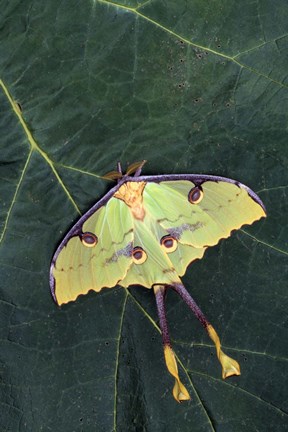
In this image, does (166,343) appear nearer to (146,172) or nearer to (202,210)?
(202,210)

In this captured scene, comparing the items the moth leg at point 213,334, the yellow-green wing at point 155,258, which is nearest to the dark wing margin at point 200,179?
the yellow-green wing at point 155,258

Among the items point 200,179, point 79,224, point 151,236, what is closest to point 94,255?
point 79,224

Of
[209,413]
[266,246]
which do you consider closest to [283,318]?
[266,246]

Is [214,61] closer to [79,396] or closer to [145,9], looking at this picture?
[145,9]

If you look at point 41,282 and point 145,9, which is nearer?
point 145,9

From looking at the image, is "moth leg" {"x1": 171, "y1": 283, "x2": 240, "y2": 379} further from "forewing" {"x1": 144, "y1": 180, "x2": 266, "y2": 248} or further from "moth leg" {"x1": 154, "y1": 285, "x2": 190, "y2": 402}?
"forewing" {"x1": 144, "y1": 180, "x2": 266, "y2": 248}

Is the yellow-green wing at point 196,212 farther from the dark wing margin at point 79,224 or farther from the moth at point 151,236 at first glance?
the dark wing margin at point 79,224

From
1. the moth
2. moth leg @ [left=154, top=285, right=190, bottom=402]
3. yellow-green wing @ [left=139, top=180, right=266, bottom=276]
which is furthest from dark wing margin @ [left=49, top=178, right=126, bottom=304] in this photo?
moth leg @ [left=154, top=285, right=190, bottom=402]
